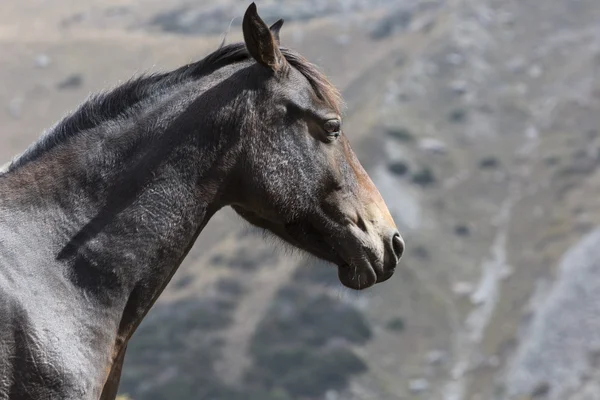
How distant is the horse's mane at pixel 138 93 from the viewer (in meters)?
5.30

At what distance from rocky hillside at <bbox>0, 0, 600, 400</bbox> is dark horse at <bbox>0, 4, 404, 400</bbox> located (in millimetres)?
56594

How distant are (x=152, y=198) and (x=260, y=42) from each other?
105 centimetres

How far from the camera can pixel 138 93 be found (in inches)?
215

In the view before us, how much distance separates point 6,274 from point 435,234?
109864mm

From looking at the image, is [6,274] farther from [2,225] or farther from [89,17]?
[89,17]

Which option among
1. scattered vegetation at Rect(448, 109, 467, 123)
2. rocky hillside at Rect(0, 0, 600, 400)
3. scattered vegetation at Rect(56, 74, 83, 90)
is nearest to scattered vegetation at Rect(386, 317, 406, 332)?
rocky hillside at Rect(0, 0, 600, 400)

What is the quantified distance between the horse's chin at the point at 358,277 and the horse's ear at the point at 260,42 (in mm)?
1254

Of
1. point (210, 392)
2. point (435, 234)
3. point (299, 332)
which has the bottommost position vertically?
point (210, 392)

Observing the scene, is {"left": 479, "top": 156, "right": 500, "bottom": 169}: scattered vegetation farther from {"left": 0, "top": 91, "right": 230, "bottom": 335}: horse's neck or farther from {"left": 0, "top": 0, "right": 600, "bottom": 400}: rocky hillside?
{"left": 0, "top": 91, "right": 230, "bottom": 335}: horse's neck

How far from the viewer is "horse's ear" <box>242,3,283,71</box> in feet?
17.6

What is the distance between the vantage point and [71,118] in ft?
17.6

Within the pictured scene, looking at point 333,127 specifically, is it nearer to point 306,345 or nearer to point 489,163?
point 306,345

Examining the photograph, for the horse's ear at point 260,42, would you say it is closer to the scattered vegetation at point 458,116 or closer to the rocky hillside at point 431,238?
the rocky hillside at point 431,238

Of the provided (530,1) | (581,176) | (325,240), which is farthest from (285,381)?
(530,1)
